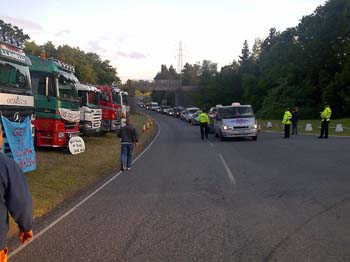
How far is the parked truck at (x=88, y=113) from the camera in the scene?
76.8 feet

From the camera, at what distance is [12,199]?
3617mm

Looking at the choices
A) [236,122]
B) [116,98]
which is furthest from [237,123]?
[116,98]

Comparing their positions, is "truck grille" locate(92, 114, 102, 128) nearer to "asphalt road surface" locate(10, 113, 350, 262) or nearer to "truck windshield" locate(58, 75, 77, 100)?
"truck windshield" locate(58, 75, 77, 100)

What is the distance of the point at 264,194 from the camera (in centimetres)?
990

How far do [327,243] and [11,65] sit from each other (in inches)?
365

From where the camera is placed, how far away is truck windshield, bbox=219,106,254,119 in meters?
27.2

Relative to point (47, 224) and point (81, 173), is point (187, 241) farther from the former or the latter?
point (81, 173)

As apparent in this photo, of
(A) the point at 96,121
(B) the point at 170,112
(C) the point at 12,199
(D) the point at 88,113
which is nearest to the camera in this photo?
(C) the point at 12,199

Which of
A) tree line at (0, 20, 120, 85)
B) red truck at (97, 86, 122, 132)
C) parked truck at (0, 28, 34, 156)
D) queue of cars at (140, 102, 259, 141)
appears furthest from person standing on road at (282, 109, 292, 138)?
tree line at (0, 20, 120, 85)

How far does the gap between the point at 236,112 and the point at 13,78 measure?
16462 mm

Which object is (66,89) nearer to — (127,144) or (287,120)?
(127,144)

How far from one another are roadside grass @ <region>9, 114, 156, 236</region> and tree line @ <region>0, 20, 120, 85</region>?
2946 cm

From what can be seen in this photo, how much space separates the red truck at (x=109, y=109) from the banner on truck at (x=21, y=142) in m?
14.9

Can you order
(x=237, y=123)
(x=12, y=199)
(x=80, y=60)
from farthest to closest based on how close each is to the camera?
(x=80, y=60), (x=237, y=123), (x=12, y=199)
